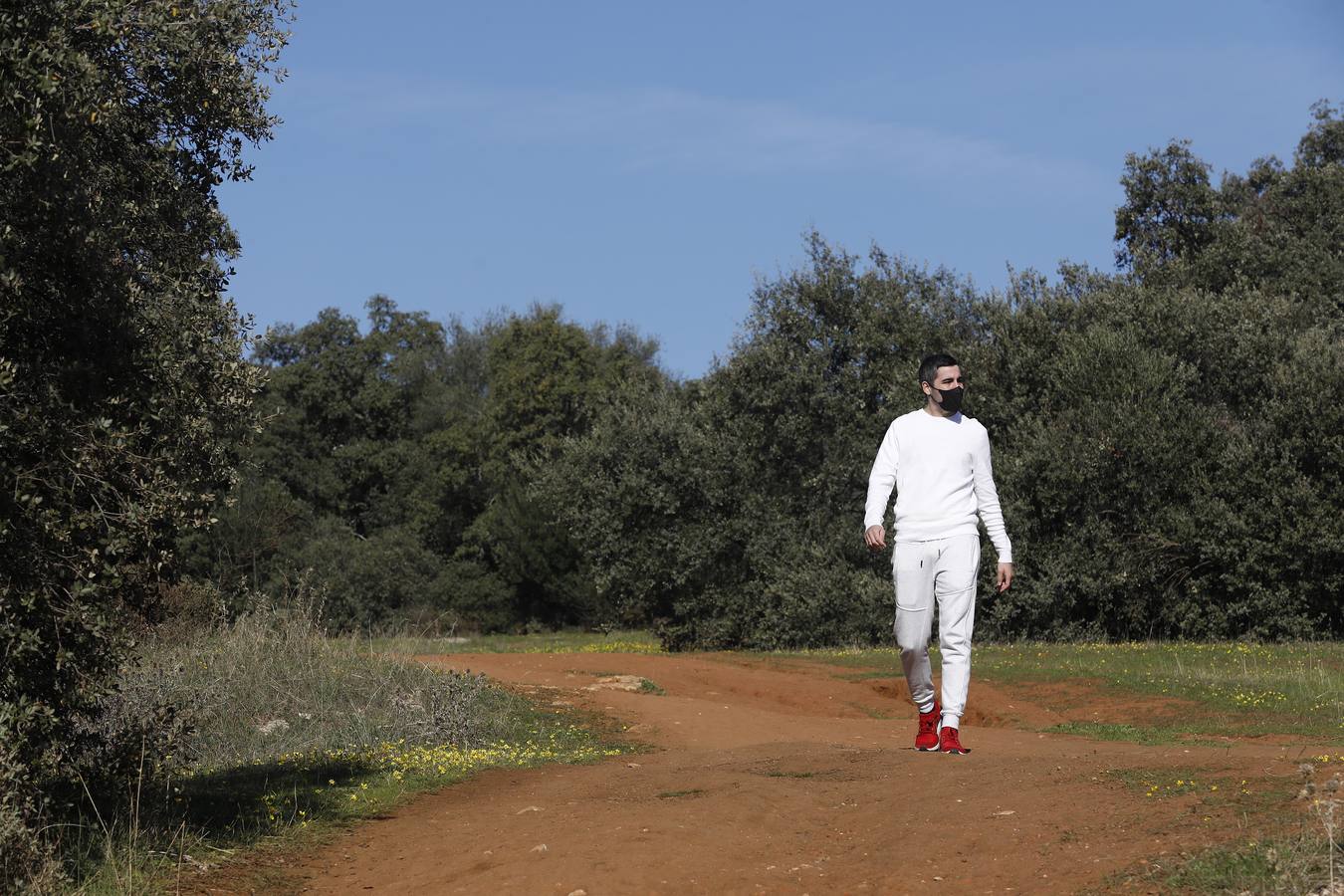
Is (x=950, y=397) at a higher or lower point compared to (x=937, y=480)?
higher

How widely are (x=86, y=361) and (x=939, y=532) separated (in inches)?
219

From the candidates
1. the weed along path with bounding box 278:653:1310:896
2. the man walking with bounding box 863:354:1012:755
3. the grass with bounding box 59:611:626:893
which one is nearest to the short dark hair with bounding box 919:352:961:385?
the man walking with bounding box 863:354:1012:755

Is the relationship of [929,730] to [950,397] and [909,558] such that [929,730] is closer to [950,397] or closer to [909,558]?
[909,558]

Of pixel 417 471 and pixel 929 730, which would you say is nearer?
pixel 929 730

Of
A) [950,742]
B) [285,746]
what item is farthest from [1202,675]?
[285,746]

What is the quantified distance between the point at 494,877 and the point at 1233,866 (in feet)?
11.0

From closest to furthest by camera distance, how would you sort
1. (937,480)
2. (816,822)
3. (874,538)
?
(816,822)
(874,538)
(937,480)

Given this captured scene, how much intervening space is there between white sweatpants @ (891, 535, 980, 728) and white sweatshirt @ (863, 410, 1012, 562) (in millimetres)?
123

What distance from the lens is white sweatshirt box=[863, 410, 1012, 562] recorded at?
9.38 m

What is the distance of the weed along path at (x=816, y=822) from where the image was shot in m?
6.17

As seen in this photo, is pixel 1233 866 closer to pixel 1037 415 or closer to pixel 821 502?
pixel 1037 415

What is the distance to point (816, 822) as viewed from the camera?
23.9 feet

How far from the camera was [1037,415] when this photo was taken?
95.2 ft

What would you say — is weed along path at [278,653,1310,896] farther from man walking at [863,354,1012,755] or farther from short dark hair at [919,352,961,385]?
short dark hair at [919,352,961,385]
